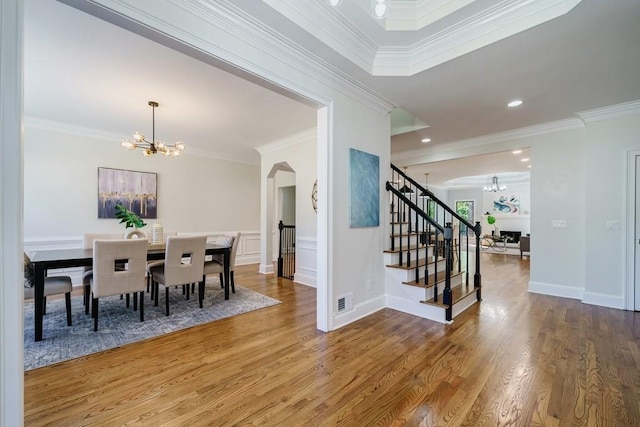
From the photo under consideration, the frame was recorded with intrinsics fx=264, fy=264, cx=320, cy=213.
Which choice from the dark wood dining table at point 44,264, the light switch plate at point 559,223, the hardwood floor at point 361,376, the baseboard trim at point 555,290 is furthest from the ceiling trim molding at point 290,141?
the baseboard trim at point 555,290

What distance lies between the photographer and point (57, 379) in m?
1.91

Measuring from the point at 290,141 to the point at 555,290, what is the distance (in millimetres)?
5017

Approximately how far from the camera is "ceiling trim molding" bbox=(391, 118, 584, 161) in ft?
13.1

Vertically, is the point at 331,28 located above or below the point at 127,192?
above

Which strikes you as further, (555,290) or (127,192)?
(127,192)

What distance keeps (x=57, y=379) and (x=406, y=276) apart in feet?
10.9

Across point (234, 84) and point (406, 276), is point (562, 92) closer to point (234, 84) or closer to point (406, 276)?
point (406, 276)

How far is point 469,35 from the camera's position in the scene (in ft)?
7.45

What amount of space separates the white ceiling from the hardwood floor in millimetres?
2624

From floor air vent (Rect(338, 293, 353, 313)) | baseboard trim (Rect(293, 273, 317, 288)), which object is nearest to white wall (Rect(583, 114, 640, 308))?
floor air vent (Rect(338, 293, 353, 313))

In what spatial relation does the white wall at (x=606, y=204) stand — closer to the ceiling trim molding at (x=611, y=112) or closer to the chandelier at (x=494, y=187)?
the ceiling trim molding at (x=611, y=112)

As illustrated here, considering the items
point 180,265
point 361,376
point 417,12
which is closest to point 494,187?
point 417,12

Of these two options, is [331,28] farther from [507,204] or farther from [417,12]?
[507,204]

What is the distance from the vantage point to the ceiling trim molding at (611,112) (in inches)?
134
